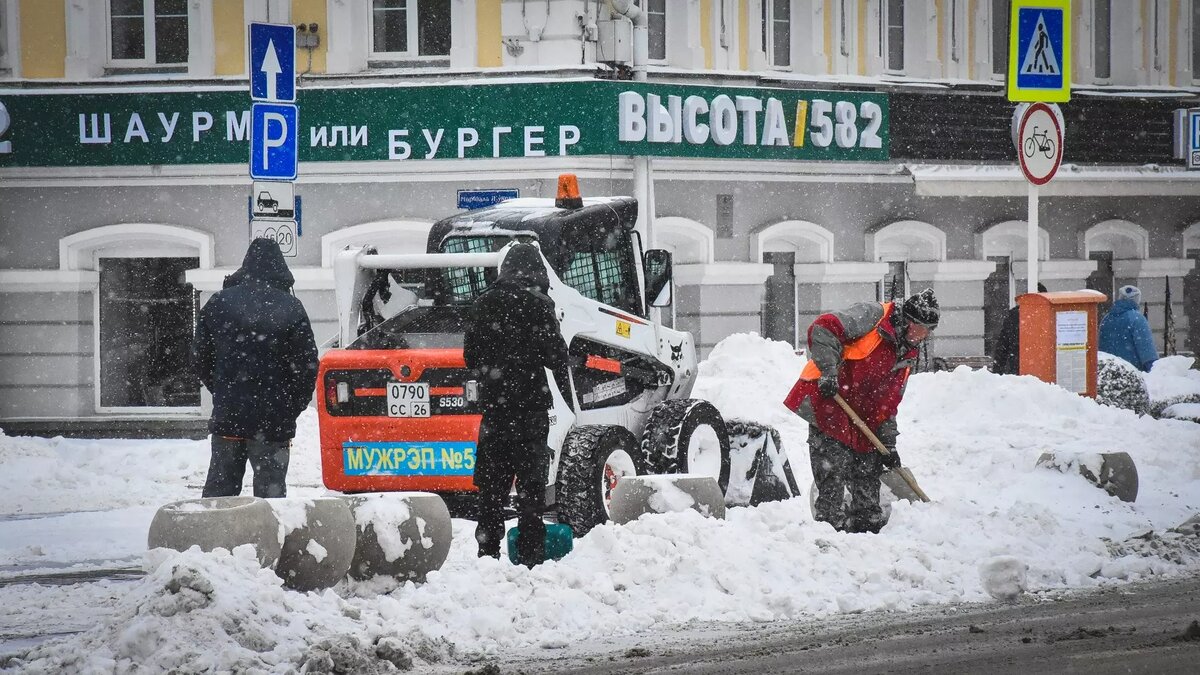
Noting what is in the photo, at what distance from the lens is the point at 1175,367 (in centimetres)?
2006

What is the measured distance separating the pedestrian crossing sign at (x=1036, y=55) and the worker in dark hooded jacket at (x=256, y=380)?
10.1 m

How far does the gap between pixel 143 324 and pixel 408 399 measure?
34.0ft

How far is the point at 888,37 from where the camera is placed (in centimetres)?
2102

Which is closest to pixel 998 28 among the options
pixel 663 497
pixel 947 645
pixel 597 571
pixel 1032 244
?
pixel 1032 244

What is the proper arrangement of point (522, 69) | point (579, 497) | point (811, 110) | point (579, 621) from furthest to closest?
point (811, 110) < point (522, 69) < point (579, 497) < point (579, 621)

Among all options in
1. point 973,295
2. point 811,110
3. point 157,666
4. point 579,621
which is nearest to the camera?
point 157,666

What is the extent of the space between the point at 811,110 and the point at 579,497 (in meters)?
10.7

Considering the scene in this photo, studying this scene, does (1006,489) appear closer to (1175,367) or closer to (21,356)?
(1175,367)

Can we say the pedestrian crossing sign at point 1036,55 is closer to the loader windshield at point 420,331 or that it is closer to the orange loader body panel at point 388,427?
the loader windshield at point 420,331

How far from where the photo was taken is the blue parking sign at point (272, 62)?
45.0 ft

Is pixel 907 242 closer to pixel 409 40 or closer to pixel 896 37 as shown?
pixel 896 37

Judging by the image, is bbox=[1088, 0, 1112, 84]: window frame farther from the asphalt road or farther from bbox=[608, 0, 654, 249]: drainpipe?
the asphalt road

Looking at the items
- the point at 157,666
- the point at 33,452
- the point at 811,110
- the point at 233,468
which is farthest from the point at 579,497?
the point at 811,110

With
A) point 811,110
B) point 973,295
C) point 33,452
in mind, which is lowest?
point 33,452
